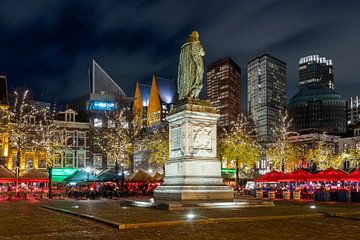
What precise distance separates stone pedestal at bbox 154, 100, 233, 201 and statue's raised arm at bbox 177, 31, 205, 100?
4.11 ft

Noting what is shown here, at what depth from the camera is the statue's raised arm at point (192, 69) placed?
24.9 meters

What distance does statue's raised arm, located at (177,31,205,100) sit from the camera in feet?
81.8

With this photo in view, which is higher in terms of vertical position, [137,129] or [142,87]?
[142,87]

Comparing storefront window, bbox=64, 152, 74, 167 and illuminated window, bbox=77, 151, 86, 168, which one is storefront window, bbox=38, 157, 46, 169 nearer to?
storefront window, bbox=64, 152, 74, 167

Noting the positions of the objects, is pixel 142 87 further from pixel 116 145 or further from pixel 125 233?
pixel 125 233

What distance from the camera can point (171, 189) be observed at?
75.5ft

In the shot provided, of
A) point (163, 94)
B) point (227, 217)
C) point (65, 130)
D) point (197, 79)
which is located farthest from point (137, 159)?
point (227, 217)

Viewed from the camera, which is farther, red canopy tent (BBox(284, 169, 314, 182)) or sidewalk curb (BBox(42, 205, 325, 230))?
red canopy tent (BBox(284, 169, 314, 182))

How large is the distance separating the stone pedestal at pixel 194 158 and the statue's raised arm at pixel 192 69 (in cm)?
125

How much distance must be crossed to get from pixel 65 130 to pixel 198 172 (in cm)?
5868

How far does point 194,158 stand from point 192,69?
5.23 metres

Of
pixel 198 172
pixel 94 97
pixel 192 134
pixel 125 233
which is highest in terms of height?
pixel 94 97

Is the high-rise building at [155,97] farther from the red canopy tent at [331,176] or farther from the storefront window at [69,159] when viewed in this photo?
the red canopy tent at [331,176]

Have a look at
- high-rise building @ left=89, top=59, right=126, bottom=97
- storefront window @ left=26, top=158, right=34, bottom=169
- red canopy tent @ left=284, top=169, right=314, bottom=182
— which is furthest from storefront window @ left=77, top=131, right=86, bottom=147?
red canopy tent @ left=284, top=169, right=314, bottom=182
